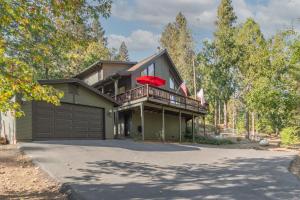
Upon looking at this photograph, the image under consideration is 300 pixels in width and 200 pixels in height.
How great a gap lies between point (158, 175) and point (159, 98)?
14.1m

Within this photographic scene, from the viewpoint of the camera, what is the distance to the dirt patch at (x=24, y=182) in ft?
27.9

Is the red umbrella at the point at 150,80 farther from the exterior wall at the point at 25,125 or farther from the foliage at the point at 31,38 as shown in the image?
the foliage at the point at 31,38

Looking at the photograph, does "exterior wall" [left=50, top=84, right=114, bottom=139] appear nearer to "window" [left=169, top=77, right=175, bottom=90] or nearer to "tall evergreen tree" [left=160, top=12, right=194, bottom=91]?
"window" [left=169, top=77, right=175, bottom=90]

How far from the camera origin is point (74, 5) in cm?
948

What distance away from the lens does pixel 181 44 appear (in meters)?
61.9

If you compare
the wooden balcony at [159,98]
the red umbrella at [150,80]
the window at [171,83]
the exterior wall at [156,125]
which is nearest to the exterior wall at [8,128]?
the wooden balcony at [159,98]

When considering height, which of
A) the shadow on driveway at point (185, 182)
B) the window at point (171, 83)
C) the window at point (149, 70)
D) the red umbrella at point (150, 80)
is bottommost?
the shadow on driveway at point (185, 182)

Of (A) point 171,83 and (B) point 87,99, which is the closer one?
(B) point 87,99

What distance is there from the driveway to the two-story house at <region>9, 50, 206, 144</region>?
3.33m

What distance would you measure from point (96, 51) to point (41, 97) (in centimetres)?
4665

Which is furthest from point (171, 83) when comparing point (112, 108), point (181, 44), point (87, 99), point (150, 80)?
point (181, 44)

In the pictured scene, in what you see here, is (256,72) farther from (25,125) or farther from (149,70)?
(25,125)

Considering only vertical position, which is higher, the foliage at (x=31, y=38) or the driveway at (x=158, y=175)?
the foliage at (x=31, y=38)

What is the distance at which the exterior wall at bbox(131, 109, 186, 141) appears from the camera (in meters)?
27.9
